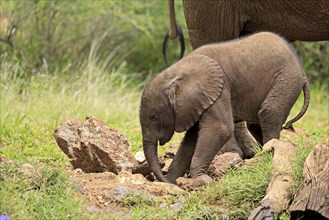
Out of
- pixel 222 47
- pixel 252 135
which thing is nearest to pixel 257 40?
pixel 222 47

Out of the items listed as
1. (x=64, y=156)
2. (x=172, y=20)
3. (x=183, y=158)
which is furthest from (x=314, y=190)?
(x=172, y=20)

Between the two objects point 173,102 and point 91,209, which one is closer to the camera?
point 91,209

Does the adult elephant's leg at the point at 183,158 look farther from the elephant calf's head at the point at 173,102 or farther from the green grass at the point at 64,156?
the green grass at the point at 64,156

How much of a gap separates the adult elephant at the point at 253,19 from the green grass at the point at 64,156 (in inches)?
35.5

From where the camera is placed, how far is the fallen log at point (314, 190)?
5.18m

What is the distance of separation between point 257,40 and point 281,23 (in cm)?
127

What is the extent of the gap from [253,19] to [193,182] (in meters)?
2.37

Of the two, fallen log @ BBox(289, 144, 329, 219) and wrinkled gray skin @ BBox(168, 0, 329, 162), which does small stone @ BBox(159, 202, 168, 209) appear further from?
wrinkled gray skin @ BBox(168, 0, 329, 162)

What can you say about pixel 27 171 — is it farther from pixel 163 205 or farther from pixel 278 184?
pixel 278 184

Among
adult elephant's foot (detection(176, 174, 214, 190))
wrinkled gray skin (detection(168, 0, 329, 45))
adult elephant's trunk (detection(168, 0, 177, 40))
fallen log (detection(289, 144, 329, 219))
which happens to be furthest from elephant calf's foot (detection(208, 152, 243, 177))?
adult elephant's trunk (detection(168, 0, 177, 40))

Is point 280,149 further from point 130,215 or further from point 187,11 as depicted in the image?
point 187,11

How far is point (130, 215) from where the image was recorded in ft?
17.6

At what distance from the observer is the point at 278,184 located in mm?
5582

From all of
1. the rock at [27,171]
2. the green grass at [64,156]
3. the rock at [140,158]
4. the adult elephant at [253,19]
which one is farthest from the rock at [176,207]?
the adult elephant at [253,19]
